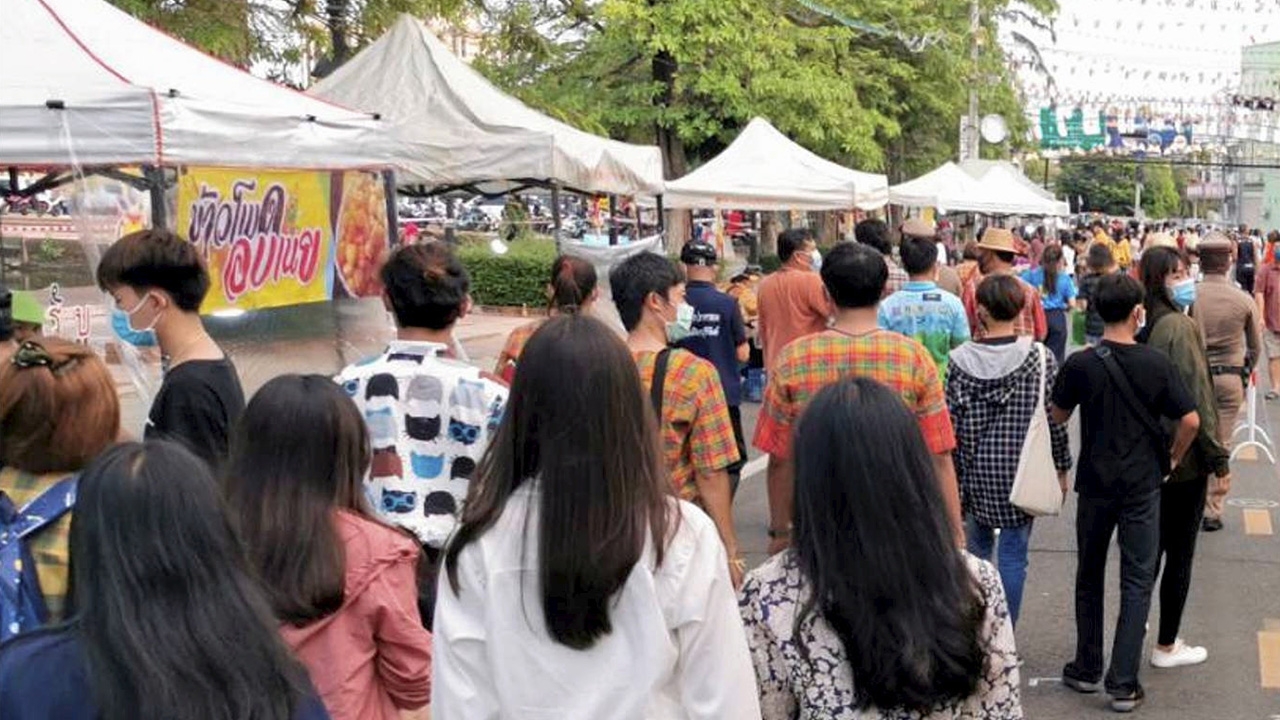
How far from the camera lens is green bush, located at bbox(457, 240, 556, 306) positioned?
2446cm

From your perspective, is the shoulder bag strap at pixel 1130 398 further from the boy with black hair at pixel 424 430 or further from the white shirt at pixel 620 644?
the white shirt at pixel 620 644

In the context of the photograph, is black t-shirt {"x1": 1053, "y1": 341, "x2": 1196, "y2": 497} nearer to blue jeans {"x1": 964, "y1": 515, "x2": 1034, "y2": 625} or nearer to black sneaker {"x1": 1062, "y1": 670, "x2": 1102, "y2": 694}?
blue jeans {"x1": 964, "y1": 515, "x2": 1034, "y2": 625}

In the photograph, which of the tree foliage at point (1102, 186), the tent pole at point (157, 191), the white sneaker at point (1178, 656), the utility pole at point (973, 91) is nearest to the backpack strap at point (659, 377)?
the tent pole at point (157, 191)

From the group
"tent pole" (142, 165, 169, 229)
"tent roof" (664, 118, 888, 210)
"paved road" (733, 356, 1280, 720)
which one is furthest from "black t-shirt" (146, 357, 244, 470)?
"tent roof" (664, 118, 888, 210)

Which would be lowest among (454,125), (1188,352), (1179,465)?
(1179,465)

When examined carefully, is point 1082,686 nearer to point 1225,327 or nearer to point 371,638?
point 1225,327

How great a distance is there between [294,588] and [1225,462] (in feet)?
15.6

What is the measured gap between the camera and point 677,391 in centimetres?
519

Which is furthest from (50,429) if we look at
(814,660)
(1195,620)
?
(1195,620)

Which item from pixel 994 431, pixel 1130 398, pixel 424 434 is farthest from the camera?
pixel 994 431

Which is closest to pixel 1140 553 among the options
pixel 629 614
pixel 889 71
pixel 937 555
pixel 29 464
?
pixel 937 555

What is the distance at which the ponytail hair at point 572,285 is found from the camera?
20.4 ft

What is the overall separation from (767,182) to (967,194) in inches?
378

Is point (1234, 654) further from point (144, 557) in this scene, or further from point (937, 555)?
point (144, 557)
